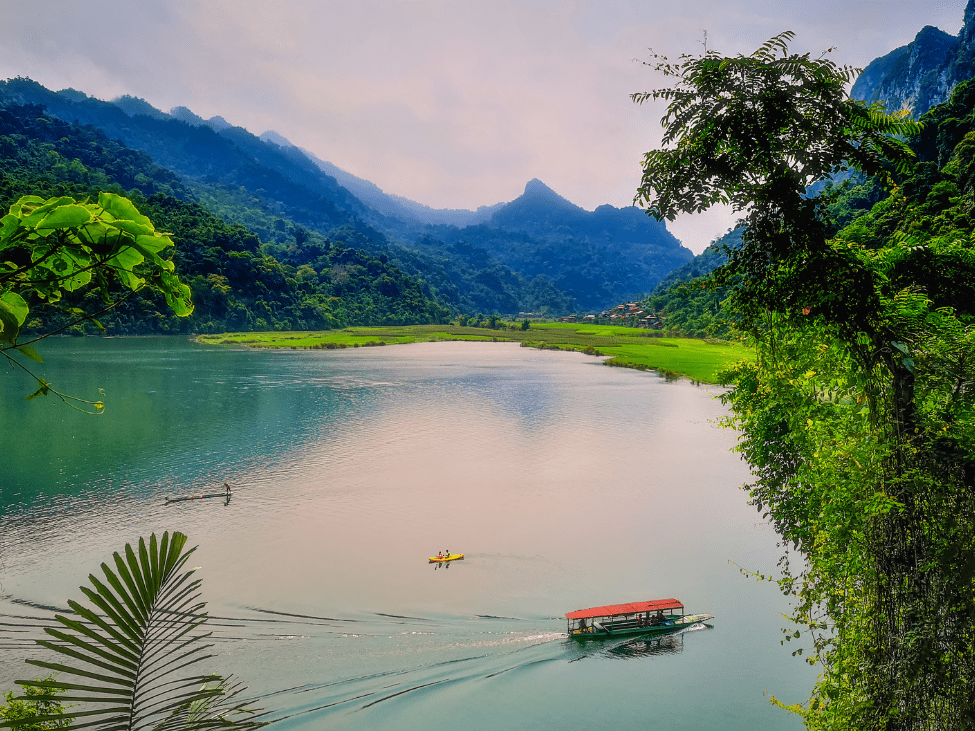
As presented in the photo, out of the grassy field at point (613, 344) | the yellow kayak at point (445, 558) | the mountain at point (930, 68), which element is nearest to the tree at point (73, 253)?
the yellow kayak at point (445, 558)

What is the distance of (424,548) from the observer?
15.4 meters

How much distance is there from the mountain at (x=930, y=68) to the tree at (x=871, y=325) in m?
104

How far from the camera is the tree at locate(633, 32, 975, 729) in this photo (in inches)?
173

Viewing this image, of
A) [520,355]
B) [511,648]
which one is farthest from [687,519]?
[520,355]

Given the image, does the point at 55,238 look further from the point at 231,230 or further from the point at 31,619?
the point at 231,230

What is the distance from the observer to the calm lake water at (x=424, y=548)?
33.7 feet

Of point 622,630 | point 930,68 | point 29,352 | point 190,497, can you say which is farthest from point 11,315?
point 930,68

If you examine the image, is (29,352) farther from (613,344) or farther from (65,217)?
(613,344)

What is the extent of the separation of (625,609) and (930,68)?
145 metres

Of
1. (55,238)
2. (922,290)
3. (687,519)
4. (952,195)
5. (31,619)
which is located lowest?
(31,619)

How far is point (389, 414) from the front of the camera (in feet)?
107

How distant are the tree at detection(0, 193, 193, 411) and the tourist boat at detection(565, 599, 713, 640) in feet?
37.5

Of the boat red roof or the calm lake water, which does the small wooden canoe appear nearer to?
the calm lake water

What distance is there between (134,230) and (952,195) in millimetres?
32527
